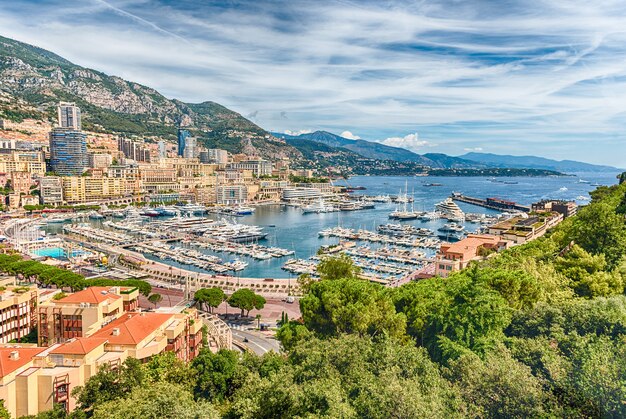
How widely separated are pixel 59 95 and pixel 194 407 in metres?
109

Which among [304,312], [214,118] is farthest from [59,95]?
[304,312]

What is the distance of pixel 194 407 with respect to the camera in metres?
5.70

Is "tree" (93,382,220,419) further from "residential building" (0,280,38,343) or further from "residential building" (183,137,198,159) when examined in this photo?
"residential building" (183,137,198,159)

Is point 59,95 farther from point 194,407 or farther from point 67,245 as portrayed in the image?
point 194,407

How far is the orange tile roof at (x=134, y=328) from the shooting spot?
368 inches

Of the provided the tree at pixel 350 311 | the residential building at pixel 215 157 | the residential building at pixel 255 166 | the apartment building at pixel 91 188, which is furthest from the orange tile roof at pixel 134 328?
the residential building at pixel 215 157

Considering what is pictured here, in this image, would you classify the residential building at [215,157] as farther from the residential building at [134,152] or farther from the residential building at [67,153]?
the residential building at [67,153]

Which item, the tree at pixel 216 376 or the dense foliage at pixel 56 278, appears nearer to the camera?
the tree at pixel 216 376

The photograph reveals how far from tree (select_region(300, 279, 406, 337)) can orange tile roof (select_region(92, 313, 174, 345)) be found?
350 centimetres

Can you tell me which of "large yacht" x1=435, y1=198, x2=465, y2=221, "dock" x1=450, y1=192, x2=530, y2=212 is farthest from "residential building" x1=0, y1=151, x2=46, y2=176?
"dock" x1=450, y1=192, x2=530, y2=212

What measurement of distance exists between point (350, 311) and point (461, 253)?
40.3 feet

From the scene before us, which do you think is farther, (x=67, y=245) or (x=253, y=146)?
(x=253, y=146)

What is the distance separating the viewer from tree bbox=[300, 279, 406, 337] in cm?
997

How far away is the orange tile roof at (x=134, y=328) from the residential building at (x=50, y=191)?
49.0 meters
